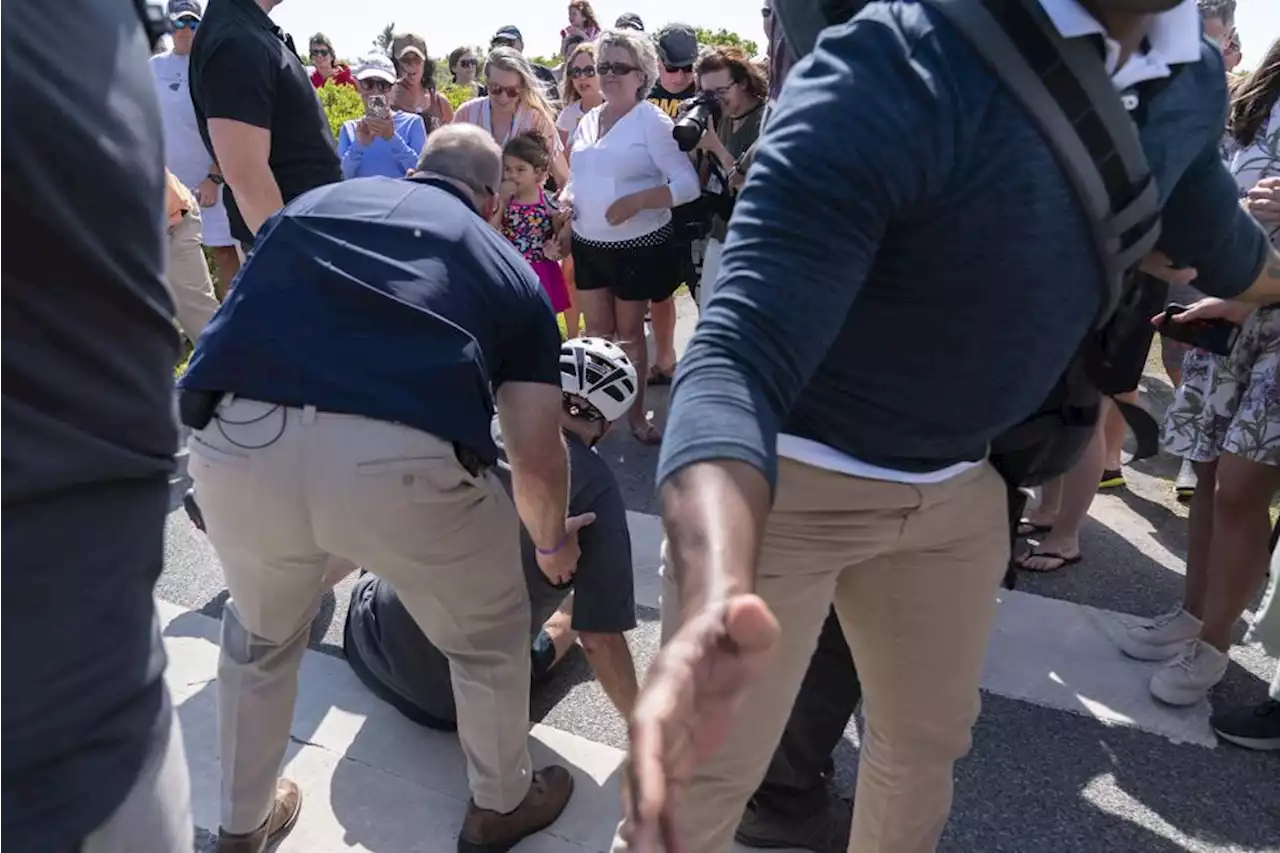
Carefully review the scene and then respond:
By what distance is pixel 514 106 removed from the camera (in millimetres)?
5391

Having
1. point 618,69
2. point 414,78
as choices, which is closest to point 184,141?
point 414,78

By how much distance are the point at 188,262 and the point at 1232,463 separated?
4372mm

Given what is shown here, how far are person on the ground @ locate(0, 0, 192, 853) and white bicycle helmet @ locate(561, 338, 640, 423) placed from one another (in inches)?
65.3

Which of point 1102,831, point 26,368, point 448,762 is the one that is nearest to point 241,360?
point 26,368

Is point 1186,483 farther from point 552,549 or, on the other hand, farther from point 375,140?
point 375,140

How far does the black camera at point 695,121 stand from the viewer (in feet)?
14.8

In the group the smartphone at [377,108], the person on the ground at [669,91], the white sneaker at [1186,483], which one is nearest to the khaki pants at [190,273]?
the smartphone at [377,108]

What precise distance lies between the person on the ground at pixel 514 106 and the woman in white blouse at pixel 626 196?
0.49 metres

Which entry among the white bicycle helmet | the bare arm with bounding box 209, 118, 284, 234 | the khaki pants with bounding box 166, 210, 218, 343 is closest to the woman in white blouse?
the bare arm with bounding box 209, 118, 284, 234

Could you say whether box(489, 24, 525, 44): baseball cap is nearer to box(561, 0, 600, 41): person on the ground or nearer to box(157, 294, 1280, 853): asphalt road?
box(561, 0, 600, 41): person on the ground

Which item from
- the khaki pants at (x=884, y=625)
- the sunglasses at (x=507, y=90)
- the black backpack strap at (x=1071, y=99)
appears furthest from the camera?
the sunglasses at (x=507, y=90)

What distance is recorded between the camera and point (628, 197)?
4633mm

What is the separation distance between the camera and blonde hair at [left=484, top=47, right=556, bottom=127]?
5.34m

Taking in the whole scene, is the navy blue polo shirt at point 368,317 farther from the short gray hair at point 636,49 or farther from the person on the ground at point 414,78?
the person on the ground at point 414,78
